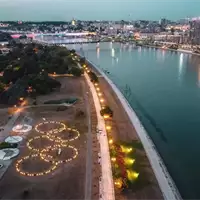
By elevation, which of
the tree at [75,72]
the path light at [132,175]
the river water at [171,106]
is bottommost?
the river water at [171,106]

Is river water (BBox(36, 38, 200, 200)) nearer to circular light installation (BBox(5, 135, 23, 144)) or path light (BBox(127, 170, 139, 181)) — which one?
path light (BBox(127, 170, 139, 181))

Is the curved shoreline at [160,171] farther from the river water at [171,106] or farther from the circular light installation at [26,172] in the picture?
the circular light installation at [26,172]

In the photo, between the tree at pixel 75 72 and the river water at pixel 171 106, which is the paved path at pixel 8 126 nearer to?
the river water at pixel 171 106

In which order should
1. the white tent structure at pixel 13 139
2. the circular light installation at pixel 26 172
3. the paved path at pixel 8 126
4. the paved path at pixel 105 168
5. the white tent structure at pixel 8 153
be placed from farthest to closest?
the paved path at pixel 8 126 < the white tent structure at pixel 13 139 < the white tent structure at pixel 8 153 < the circular light installation at pixel 26 172 < the paved path at pixel 105 168

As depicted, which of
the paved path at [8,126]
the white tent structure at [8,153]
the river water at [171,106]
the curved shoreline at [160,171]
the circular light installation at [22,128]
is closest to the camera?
the curved shoreline at [160,171]

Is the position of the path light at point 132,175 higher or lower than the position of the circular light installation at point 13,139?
lower

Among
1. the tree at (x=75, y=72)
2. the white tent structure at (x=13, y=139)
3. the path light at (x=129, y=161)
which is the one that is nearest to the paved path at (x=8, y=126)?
the white tent structure at (x=13, y=139)

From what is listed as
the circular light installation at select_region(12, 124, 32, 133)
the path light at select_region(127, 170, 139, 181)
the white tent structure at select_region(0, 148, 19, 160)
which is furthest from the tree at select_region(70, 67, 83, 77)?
the path light at select_region(127, 170, 139, 181)

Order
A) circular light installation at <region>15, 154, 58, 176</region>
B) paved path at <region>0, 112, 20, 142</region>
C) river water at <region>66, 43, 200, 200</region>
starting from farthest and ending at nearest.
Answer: paved path at <region>0, 112, 20, 142</region> → river water at <region>66, 43, 200, 200</region> → circular light installation at <region>15, 154, 58, 176</region>

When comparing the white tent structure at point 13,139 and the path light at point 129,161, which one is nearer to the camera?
the path light at point 129,161
